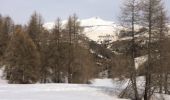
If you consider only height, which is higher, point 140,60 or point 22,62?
point 140,60

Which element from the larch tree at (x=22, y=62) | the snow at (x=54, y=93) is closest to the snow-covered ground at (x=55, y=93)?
the snow at (x=54, y=93)

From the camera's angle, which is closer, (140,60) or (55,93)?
(55,93)

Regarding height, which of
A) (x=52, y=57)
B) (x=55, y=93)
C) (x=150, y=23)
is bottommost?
(x=55, y=93)

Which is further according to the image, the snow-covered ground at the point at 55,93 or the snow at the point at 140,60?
the snow at the point at 140,60

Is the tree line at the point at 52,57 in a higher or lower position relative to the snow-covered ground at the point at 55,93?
higher

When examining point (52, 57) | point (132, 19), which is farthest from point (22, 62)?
point (132, 19)

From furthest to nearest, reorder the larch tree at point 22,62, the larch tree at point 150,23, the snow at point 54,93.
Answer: the larch tree at point 22,62
the larch tree at point 150,23
the snow at point 54,93

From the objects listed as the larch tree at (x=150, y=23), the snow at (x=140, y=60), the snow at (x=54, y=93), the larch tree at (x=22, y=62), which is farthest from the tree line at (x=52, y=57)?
the larch tree at (x=150, y=23)

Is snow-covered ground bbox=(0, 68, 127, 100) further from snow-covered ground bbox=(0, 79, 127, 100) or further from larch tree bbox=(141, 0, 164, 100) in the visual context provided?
larch tree bbox=(141, 0, 164, 100)

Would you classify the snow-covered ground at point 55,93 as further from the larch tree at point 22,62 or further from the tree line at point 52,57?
the tree line at point 52,57

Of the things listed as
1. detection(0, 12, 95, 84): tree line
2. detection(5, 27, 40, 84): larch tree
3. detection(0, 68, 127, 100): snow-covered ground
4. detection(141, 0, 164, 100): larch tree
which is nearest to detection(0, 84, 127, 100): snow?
detection(0, 68, 127, 100): snow-covered ground

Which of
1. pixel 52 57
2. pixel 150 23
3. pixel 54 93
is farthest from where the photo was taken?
pixel 52 57

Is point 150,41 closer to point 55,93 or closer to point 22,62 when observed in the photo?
point 55,93

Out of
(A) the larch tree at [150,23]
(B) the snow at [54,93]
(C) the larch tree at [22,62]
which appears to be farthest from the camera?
(C) the larch tree at [22,62]
